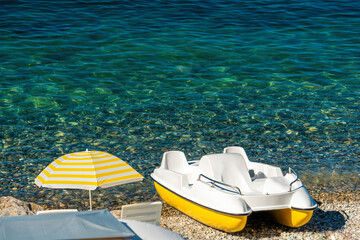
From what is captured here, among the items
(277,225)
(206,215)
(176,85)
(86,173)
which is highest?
(86,173)

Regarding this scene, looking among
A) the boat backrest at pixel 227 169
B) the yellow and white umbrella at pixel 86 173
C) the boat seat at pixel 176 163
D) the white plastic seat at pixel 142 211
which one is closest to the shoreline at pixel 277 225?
the boat backrest at pixel 227 169

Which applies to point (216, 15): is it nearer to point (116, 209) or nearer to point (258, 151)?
point (258, 151)

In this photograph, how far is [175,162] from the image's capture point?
39.0 feet

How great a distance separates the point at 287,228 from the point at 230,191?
1453 millimetres

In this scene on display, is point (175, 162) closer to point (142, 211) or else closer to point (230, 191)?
point (230, 191)

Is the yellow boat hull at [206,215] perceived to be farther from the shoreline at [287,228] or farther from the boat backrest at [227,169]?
the boat backrest at [227,169]

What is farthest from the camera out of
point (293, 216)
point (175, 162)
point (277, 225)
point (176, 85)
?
point (176, 85)

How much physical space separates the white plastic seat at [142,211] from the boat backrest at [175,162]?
8.37ft

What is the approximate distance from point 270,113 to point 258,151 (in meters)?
3.03

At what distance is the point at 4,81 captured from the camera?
64.0ft

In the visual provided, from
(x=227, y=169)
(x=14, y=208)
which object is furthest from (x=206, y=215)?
(x=14, y=208)

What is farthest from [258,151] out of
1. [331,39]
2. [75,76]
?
[331,39]

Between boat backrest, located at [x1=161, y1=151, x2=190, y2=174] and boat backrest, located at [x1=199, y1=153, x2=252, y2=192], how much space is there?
111 centimetres

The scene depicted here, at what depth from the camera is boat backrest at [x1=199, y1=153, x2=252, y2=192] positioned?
420 inches
